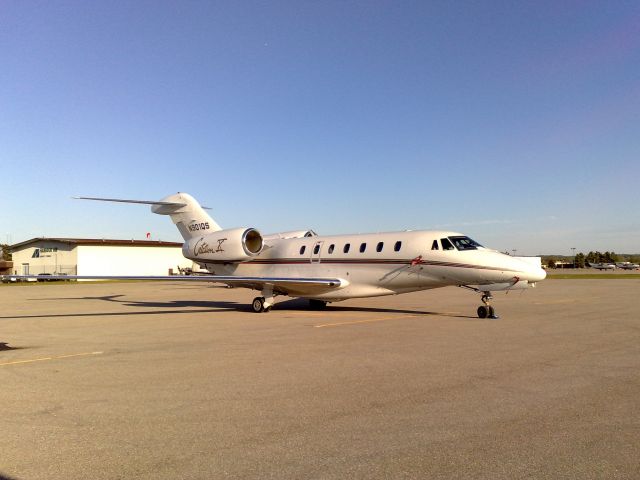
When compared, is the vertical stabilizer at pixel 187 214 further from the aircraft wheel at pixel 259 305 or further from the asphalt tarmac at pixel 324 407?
the asphalt tarmac at pixel 324 407

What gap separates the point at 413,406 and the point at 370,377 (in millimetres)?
1585

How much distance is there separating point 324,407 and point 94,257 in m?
62.6

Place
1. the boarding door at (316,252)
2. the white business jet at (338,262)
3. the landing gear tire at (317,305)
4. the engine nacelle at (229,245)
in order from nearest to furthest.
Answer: the white business jet at (338,262), the boarding door at (316,252), the landing gear tire at (317,305), the engine nacelle at (229,245)

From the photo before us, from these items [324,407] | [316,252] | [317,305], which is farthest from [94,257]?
[324,407]

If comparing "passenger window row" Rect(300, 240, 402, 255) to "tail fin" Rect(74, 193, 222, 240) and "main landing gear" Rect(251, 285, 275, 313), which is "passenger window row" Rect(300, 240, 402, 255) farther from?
"tail fin" Rect(74, 193, 222, 240)

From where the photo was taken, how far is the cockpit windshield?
51.7 feet

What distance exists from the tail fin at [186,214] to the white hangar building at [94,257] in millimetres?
41320

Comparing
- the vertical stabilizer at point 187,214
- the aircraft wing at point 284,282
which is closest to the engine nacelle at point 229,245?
the vertical stabilizer at point 187,214

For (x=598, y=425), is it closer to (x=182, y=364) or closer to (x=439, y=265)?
(x=182, y=364)

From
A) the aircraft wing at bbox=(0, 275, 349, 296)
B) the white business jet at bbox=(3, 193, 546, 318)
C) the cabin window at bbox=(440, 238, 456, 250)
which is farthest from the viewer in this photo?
the aircraft wing at bbox=(0, 275, 349, 296)

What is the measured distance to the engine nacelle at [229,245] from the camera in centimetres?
2089

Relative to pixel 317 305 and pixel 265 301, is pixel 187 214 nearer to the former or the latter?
pixel 265 301

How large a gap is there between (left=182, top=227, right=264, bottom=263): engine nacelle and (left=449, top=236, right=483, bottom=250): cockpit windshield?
8.70m

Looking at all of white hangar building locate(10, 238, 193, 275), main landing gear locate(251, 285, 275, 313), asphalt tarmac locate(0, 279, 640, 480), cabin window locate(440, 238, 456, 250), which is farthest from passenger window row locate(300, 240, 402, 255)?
white hangar building locate(10, 238, 193, 275)
